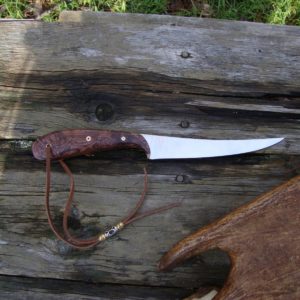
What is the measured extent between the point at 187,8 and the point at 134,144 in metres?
1.10

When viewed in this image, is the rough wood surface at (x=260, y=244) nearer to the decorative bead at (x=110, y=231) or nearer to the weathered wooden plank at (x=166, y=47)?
the decorative bead at (x=110, y=231)

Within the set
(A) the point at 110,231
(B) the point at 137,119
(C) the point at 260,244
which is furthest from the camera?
(B) the point at 137,119

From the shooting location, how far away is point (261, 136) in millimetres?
1869

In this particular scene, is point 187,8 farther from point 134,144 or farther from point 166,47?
point 134,144

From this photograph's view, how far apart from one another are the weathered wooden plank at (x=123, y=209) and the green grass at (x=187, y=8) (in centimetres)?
100

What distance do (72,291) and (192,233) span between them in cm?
48

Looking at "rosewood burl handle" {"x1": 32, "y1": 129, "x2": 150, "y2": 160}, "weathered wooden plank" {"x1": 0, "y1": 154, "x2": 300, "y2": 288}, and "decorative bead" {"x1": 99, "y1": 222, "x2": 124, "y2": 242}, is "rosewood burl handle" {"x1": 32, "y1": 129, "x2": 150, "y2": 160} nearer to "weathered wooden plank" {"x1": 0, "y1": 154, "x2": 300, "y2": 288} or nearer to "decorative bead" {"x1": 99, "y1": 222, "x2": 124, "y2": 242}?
"weathered wooden plank" {"x1": 0, "y1": 154, "x2": 300, "y2": 288}

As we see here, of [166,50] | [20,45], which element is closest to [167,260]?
[166,50]

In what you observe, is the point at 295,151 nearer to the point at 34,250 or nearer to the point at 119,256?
the point at 119,256

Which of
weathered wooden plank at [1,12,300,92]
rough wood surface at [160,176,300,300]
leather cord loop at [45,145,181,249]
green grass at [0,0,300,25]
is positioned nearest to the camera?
rough wood surface at [160,176,300,300]

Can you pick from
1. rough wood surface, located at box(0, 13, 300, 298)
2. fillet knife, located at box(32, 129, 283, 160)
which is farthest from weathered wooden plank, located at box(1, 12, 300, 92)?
fillet knife, located at box(32, 129, 283, 160)

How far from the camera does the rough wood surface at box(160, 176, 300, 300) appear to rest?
5.36 feet

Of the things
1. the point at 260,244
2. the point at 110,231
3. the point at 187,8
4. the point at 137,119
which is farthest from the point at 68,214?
the point at 187,8

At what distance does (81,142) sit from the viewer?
5.86ft
